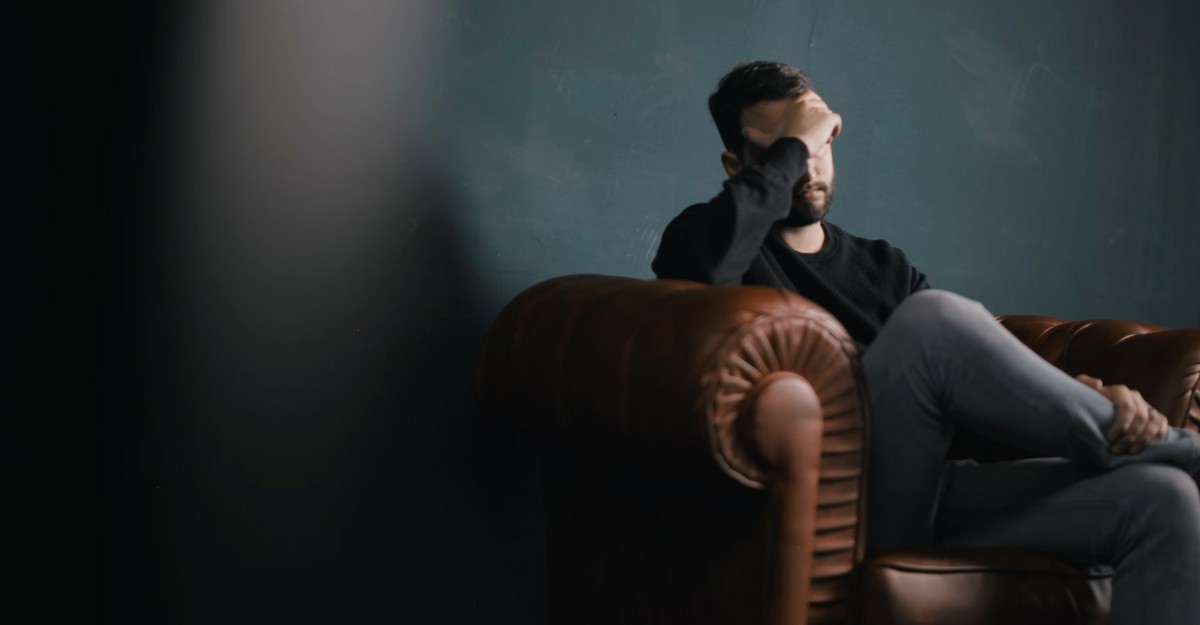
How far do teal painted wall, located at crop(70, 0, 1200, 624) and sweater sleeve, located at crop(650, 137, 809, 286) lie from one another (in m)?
0.34

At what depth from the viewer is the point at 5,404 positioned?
1.33 m

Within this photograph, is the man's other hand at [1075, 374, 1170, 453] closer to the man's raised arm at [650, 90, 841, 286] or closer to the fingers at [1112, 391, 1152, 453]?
the fingers at [1112, 391, 1152, 453]

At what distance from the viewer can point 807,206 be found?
5.60ft

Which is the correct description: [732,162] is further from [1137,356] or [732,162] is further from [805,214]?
[1137,356]

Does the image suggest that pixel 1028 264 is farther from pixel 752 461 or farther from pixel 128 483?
pixel 128 483

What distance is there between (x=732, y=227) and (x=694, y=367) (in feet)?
1.25

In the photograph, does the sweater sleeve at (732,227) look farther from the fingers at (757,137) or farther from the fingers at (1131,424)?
the fingers at (1131,424)

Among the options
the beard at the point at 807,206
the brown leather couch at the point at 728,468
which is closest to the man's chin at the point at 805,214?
the beard at the point at 807,206

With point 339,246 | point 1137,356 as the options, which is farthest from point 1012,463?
point 339,246

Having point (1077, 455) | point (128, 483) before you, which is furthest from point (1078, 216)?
point (128, 483)

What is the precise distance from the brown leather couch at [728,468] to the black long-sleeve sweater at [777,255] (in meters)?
0.14

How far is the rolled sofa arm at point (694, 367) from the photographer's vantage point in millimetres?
1094

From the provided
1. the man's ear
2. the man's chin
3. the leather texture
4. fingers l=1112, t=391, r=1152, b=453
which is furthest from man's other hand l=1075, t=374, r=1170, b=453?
the man's ear

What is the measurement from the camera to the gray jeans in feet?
3.95
